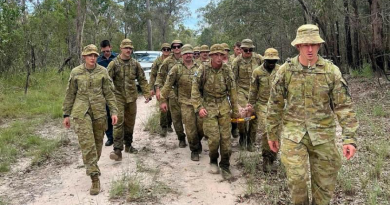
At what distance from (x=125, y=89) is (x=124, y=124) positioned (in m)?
0.65

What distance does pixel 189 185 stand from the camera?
5125 mm

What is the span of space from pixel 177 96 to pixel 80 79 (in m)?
2.47

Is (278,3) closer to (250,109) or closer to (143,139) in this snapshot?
(143,139)

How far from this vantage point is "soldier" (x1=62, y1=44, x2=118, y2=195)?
4801mm

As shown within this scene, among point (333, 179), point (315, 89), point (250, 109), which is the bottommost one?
point (333, 179)

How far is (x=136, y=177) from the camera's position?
207 inches

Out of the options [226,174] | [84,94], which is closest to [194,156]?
[226,174]

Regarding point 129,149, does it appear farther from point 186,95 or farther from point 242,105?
point 242,105

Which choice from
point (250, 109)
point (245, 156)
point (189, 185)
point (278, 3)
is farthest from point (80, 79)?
point (278, 3)

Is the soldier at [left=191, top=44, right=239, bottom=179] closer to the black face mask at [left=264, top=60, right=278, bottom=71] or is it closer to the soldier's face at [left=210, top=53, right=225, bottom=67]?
the soldier's face at [left=210, top=53, right=225, bottom=67]

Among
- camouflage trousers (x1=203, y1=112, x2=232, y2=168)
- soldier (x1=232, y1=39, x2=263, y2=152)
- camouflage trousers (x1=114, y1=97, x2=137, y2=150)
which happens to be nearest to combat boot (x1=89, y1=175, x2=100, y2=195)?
camouflage trousers (x1=114, y1=97, x2=137, y2=150)

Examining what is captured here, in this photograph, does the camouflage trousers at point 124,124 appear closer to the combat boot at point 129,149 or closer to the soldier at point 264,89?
the combat boot at point 129,149

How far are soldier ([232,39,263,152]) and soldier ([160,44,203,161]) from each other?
82 centimetres

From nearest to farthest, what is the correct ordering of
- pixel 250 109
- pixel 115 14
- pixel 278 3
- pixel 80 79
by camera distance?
pixel 80 79, pixel 250 109, pixel 278 3, pixel 115 14
